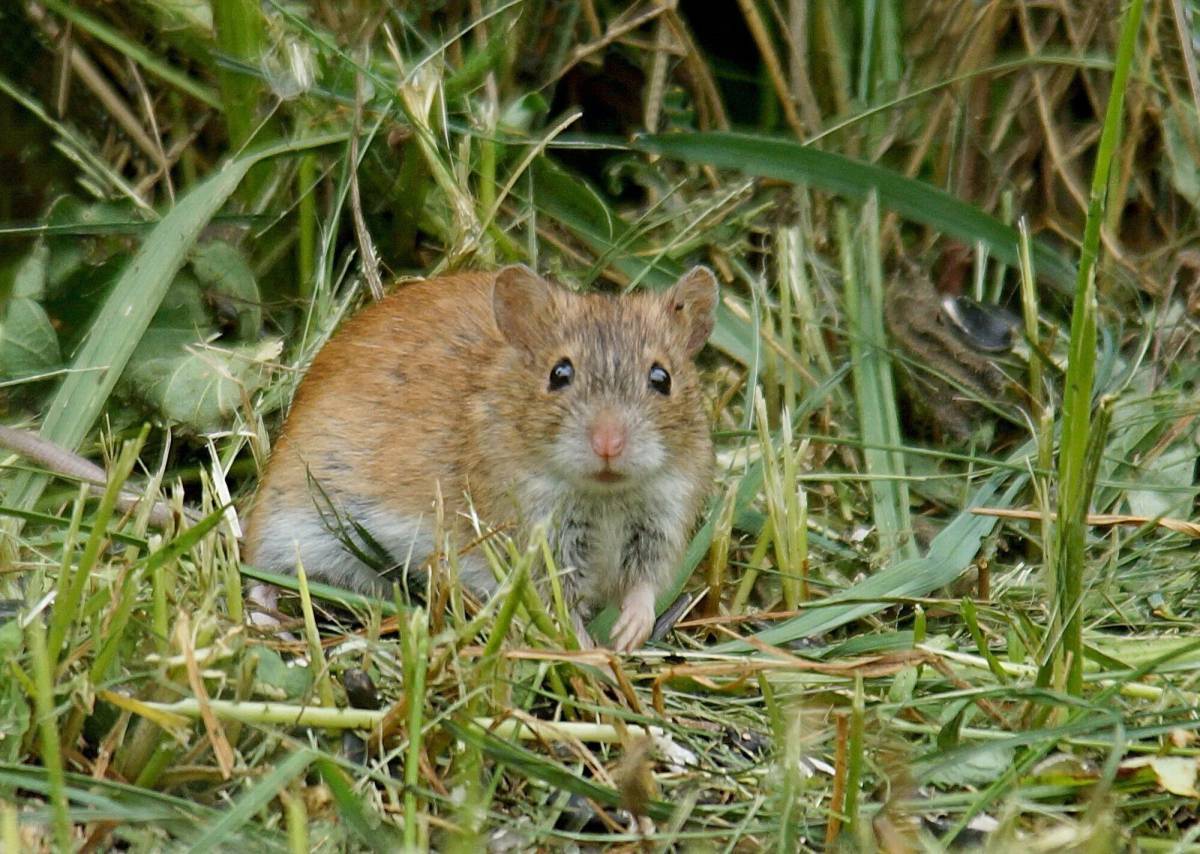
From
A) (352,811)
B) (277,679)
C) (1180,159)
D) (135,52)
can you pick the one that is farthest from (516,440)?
(1180,159)

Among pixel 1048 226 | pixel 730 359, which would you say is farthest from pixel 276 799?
pixel 1048 226

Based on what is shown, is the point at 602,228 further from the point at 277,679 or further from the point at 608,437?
the point at 277,679

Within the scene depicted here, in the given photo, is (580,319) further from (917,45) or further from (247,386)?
(917,45)

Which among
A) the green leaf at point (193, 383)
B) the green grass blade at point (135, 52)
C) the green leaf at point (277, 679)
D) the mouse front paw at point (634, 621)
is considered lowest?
the mouse front paw at point (634, 621)

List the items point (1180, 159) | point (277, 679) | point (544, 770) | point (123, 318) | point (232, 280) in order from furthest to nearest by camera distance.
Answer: point (1180, 159) → point (232, 280) → point (123, 318) → point (277, 679) → point (544, 770)

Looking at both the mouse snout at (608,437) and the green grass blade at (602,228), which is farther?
the green grass blade at (602,228)

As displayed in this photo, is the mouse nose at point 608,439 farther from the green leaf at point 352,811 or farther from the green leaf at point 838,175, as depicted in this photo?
the green leaf at point 838,175

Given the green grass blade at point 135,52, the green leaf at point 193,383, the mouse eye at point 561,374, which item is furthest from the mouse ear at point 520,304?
the green grass blade at point 135,52
